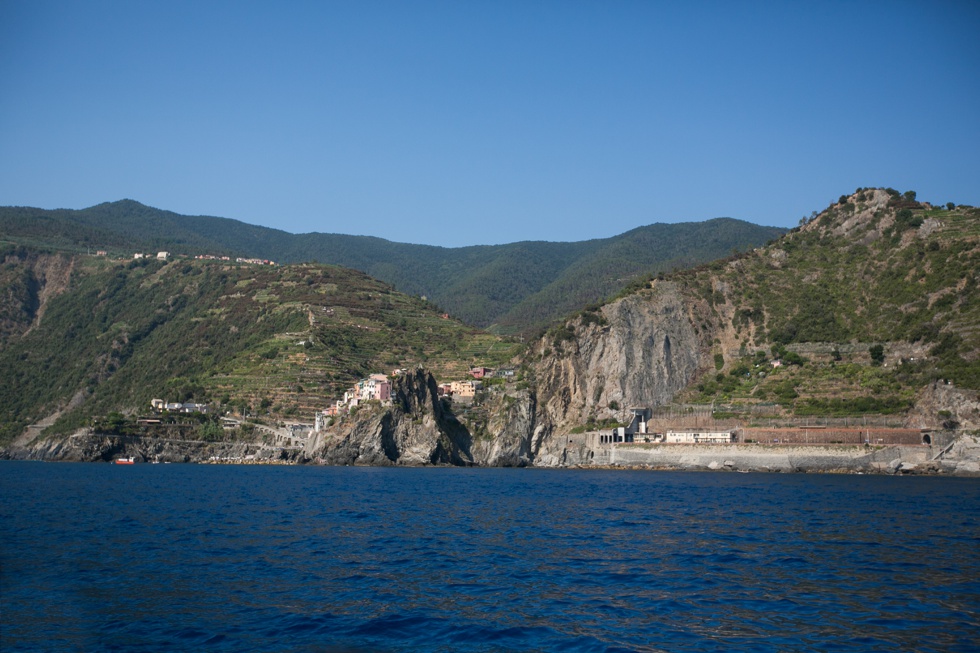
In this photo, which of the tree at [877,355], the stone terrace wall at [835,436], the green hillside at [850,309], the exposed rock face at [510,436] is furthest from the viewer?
the exposed rock face at [510,436]

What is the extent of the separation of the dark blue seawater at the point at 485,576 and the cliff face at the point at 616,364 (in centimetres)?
6746

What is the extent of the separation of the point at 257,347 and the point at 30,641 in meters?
129

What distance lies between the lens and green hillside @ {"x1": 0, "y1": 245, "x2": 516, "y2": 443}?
131250 mm

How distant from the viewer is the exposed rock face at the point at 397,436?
105 metres

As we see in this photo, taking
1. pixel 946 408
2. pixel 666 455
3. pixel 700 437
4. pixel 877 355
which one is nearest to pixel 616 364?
pixel 666 455

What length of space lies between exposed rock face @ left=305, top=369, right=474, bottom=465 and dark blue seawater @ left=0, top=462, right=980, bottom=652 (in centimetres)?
5879

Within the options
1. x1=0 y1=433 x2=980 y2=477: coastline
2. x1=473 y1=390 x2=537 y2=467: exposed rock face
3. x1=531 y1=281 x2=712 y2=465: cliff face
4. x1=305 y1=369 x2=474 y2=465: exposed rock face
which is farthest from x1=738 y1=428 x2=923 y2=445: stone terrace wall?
x1=305 y1=369 x2=474 y2=465: exposed rock face

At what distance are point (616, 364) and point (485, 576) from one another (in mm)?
93021

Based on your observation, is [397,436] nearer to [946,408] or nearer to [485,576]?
[946,408]

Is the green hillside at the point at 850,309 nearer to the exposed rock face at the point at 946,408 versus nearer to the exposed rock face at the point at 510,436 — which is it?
the exposed rock face at the point at 946,408

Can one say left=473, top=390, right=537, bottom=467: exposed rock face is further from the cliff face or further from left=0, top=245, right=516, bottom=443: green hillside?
left=0, top=245, right=516, bottom=443: green hillside

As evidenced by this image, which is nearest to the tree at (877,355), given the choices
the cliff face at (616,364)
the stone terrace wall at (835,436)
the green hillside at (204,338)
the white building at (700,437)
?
the stone terrace wall at (835,436)

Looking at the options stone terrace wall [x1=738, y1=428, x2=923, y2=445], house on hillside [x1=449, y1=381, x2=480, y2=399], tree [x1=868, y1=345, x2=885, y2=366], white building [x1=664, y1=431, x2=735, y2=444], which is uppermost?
tree [x1=868, y1=345, x2=885, y2=366]

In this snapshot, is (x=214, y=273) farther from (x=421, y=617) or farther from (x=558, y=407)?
(x=421, y=617)
